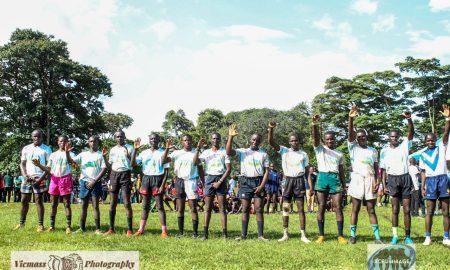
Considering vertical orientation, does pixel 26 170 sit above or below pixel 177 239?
above

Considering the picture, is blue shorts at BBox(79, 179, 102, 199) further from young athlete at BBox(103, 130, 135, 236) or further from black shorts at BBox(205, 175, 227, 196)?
black shorts at BBox(205, 175, 227, 196)

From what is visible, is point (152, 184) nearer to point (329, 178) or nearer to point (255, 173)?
point (255, 173)

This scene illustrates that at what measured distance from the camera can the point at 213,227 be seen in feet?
43.8

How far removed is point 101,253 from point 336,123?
51.7m

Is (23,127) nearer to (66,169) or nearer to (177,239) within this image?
(66,169)

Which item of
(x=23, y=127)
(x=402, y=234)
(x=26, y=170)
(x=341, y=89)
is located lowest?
(x=402, y=234)

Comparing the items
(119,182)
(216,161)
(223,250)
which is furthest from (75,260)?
(119,182)

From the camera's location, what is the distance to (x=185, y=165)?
11.3 meters

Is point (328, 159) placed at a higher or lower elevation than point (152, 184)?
higher

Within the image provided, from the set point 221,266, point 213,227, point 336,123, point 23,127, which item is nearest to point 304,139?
point 336,123

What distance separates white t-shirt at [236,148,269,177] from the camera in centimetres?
1080

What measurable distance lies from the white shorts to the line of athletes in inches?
0.8

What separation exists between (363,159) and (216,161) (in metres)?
3.26

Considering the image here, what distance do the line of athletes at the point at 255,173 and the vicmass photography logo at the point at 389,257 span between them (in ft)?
17.1
